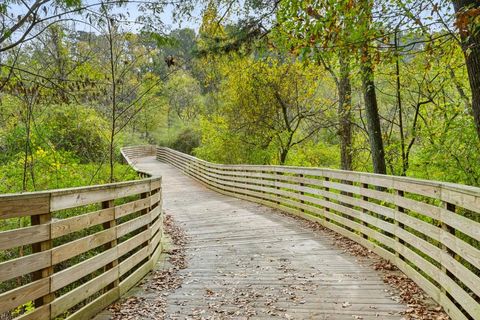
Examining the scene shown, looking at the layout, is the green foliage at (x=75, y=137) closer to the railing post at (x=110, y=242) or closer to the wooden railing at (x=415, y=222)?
the wooden railing at (x=415, y=222)

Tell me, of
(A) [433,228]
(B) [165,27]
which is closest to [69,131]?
(B) [165,27]

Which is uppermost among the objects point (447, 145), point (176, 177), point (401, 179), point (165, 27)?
point (165, 27)

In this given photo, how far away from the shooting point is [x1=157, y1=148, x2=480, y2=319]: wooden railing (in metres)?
3.38

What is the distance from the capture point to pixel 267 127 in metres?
16.2

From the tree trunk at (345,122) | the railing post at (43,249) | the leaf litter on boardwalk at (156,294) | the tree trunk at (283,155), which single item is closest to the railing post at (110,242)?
the leaf litter on boardwalk at (156,294)

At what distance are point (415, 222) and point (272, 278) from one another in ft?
6.04

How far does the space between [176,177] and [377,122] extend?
14612 mm

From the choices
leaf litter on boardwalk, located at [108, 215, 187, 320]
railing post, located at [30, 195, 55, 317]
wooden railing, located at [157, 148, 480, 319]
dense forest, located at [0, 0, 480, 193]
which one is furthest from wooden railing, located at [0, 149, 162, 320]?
wooden railing, located at [157, 148, 480, 319]

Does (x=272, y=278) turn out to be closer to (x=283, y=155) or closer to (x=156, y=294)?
(x=156, y=294)

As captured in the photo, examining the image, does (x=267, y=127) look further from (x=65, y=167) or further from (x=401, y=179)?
(x=401, y=179)

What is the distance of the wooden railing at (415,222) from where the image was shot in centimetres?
338

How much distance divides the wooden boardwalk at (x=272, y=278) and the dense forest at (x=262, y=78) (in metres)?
2.27

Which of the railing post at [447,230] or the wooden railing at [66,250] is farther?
the railing post at [447,230]

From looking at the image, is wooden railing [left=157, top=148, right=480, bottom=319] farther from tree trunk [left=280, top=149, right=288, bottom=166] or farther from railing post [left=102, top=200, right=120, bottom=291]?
tree trunk [left=280, top=149, right=288, bottom=166]
